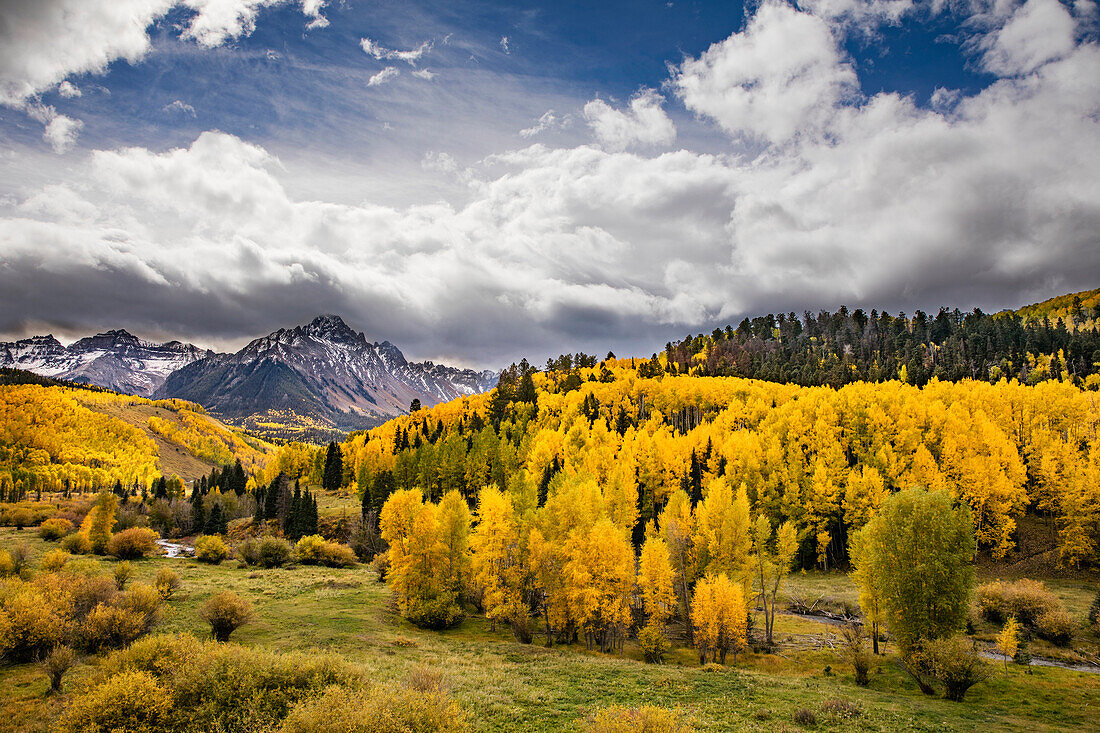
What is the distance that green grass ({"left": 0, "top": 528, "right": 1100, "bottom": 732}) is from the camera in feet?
86.3

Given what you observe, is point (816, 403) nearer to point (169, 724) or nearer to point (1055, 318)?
point (169, 724)

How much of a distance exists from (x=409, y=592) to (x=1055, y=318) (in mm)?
257539

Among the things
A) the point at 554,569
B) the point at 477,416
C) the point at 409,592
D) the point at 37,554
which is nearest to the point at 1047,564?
the point at 554,569

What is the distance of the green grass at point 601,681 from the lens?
86.3ft

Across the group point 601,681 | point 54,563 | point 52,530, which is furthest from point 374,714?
point 52,530

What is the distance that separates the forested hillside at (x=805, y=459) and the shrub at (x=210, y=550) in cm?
2552

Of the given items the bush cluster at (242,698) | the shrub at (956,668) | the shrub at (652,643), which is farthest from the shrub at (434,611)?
the shrub at (956,668)

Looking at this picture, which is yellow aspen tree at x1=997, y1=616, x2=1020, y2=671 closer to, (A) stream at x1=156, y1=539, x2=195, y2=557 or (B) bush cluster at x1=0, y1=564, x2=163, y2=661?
(B) bush cluster at x1=0, y1=564, x2=163, y2=661

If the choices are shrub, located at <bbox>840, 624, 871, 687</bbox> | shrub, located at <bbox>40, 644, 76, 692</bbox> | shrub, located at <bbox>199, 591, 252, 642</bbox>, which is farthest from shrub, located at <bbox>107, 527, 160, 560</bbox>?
shrub, located at <bbox>840, 624, 871, 687</bbox>

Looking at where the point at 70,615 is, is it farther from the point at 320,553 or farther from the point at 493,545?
the point at 320,553

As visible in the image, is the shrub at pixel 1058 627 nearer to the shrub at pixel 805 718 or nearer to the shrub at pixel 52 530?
the shrub at pixel 805 718

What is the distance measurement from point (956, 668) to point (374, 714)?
117 ft

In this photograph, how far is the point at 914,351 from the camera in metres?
158

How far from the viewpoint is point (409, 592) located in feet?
167
